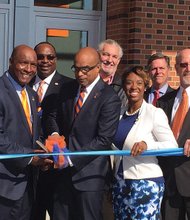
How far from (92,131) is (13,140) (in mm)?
716

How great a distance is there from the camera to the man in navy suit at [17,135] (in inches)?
201

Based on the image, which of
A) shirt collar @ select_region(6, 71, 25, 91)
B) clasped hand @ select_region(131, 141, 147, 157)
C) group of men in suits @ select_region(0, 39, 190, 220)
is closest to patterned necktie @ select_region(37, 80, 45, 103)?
group of men in suits @ select_region(0, 39, 190, 220)

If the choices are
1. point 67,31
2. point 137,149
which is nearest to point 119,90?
point 137,149

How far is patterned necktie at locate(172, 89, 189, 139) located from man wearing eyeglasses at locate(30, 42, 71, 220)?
1187 mm

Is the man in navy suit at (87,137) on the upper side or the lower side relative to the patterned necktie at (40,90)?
lower

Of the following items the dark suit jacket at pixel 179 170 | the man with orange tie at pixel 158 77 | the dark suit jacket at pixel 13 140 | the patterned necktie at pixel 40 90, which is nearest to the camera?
the dark suit jacket at pixel 13 140

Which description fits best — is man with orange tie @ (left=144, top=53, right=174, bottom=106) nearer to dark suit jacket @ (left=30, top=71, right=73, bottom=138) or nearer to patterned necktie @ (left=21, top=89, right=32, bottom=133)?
dark suit jacket @ (left=30, top=71, right=73, bottom=138)

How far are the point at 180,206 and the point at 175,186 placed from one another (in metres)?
0.21

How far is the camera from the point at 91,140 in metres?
5.29

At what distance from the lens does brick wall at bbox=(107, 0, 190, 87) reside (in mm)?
8844

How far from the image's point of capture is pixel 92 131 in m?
5.27

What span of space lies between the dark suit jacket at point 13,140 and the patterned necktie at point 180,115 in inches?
52.8

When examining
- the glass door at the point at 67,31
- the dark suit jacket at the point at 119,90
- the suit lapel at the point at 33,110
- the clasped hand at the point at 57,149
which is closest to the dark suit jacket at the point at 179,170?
the dark suit jacket at the point at 119,90

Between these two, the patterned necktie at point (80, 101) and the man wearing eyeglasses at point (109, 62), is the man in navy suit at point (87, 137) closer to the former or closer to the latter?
the patterned necktie at point (80, 101)
